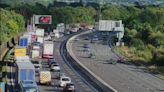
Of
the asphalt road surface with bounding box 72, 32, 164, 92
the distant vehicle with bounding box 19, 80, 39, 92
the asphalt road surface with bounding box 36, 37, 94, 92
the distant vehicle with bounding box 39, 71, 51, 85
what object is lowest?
the asphalt road surface with bounding box 72, 32, 164, 92

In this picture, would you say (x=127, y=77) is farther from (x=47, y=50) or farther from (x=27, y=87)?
(x=27, y=87)

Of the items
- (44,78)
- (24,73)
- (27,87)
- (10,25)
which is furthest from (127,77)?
(10,25)

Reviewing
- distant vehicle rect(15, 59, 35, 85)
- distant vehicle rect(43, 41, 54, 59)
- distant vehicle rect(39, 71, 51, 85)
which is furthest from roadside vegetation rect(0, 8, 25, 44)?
distant vehicle rect(15, 59, 35, 85)

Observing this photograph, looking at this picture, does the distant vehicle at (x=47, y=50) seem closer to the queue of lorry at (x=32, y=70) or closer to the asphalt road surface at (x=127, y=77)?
the queue of lorry at (x=32, y=70)

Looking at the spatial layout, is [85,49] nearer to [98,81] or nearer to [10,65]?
[10,65]

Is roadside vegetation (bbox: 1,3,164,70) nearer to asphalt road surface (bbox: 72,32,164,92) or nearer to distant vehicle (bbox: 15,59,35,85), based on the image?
asphalt road surface (bbox: 72,32,164,92)

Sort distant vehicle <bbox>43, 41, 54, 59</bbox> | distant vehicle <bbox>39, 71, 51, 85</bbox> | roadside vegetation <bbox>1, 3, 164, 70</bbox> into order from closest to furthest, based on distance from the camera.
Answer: distant vehicle <bbox>39, 71, 51, 85</bbox> < distant vehicle <bbox>43, 41, 54, 59</bbox> < roadside vegetation <bbox>1, 3, 164, 70</bbox>

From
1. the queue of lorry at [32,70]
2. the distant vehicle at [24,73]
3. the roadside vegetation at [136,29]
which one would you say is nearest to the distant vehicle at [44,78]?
the queue of lorry at [32,70]

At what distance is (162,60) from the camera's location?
3204 inches

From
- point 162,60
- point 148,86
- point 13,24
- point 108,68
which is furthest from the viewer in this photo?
point 13,24

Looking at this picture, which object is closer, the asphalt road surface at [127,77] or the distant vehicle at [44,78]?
the distant vehicle at [44,78]

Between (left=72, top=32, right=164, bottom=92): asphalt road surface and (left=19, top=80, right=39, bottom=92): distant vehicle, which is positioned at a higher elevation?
(left=19, top=80, right=39, bottom=92): distant vehicle

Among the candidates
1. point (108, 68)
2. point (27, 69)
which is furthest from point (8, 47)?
point (27, 69)

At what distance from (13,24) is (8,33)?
7.55 metres
